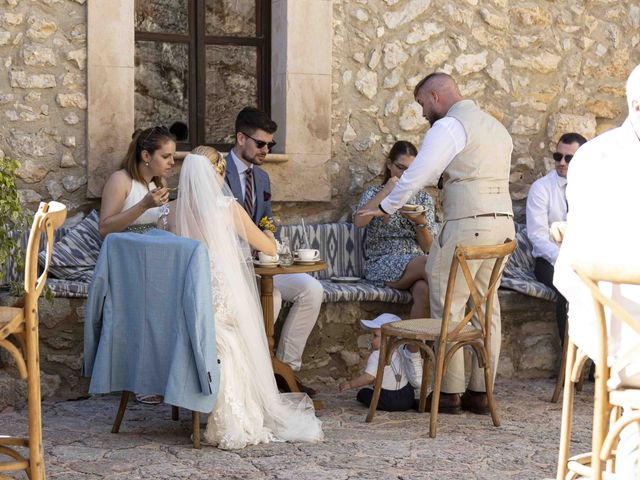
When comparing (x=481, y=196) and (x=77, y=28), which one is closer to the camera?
(x=481, y=196)

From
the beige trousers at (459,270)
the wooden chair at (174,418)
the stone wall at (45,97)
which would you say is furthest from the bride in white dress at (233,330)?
the stone wall at (45,97)

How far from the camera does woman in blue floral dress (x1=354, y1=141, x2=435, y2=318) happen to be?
249 inches

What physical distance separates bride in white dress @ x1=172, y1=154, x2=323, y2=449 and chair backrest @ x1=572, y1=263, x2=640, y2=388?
222 centimetres

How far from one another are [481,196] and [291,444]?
1520 mm

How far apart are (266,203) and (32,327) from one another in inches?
117

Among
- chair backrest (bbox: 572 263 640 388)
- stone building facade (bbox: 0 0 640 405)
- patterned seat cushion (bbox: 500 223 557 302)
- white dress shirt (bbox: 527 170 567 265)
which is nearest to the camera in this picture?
chair backrest (bbox: 572 263 640 388)

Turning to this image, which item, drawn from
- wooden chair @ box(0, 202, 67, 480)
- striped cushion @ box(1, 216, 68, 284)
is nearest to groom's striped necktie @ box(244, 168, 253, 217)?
striped cushion @ box(1, 216, 68, 284)

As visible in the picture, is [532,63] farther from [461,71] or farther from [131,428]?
[131,428]

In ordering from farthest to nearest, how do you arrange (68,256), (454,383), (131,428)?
(68,256)
(454,383)
(131,428)

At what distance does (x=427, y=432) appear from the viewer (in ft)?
16.7

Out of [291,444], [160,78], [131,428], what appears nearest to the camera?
[291,444]

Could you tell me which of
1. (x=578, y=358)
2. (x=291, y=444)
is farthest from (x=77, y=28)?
(x=578, y=358)

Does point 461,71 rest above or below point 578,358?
above

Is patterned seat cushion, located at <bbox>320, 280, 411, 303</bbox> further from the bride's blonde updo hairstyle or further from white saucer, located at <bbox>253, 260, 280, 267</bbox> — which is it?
the bride's blonde updo hairstyle
